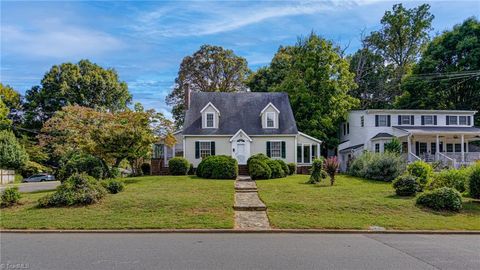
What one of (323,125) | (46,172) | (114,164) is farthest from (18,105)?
(323,125)

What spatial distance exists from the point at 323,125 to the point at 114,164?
62.3 ft

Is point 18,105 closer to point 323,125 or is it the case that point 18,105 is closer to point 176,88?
point 176,88

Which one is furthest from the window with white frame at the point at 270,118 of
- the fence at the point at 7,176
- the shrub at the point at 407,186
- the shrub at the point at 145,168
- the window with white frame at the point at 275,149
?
the fence at the point at 7,176

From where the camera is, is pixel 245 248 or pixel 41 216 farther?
pixel 41 216

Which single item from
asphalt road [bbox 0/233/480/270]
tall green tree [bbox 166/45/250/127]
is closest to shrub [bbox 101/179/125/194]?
asphalt road [bbox 0/233/480/270]

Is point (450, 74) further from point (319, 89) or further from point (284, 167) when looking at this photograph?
point (284, 167)

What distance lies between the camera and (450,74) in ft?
134

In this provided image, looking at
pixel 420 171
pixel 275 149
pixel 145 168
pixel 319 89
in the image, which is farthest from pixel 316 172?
pixel 319 89

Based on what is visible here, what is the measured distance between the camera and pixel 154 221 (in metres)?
12.6

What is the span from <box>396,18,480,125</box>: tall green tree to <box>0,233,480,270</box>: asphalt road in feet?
113

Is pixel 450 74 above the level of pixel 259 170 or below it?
above

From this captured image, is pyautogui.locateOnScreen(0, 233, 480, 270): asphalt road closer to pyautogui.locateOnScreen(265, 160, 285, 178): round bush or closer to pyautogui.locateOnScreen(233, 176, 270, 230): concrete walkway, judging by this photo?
pyautogui.locateOnScreen(233, 176, 270, 230): concrete walkway

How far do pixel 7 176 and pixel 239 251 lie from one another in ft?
115

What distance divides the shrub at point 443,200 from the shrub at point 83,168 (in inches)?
615
